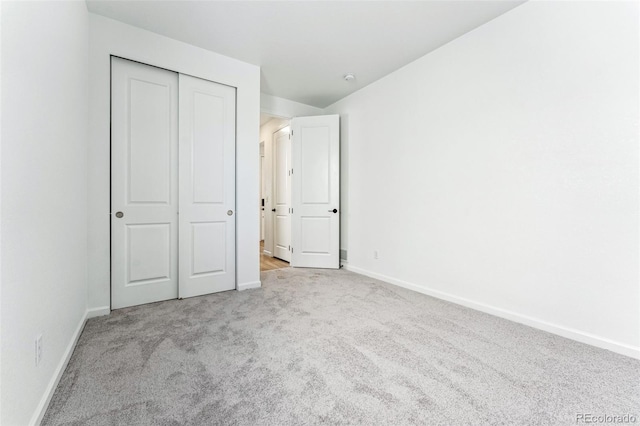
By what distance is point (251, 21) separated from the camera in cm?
246

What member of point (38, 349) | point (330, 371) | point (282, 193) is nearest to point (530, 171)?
point (330, 371)

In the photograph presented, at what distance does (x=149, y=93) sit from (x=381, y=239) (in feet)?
10.2

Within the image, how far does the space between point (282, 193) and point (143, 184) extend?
8.04ft

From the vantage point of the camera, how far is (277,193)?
16.5 ft

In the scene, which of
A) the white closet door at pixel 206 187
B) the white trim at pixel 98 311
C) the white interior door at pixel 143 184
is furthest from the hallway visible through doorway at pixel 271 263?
the white trim at pixel 98 311

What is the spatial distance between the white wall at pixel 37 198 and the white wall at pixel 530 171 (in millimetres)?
3042

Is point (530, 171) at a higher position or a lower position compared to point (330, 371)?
higher

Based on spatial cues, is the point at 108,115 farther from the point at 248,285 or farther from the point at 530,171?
the point at 530,171

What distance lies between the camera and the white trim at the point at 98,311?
2.31 m

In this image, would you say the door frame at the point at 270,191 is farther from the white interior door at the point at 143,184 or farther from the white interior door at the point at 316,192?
the white interior door at the point at 143,184

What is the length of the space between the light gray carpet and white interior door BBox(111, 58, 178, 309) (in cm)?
32

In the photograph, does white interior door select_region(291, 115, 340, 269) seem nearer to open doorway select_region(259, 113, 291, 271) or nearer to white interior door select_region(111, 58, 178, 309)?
open doorway select_region(259, 113, 291, 271)

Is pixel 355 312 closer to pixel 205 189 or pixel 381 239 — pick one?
pixel 381 239

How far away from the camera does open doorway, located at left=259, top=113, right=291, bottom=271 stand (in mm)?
4664
